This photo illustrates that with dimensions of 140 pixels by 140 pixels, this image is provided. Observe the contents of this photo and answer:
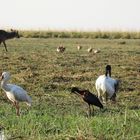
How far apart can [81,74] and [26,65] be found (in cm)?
297

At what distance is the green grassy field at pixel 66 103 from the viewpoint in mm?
9648

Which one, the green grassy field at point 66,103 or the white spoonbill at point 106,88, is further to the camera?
the white spoonbill at point 106,88

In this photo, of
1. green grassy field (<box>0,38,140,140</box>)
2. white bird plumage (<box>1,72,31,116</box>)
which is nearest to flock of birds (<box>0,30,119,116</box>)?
white bird plumage (<box>1,72,31,116</box>)

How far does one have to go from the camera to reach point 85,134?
9.00m

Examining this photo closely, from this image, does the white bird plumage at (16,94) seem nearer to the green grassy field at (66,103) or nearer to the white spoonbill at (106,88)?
the green grassy field at (66,103)

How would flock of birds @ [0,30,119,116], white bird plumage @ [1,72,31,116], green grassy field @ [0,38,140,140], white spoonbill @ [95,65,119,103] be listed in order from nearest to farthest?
green grassy field @ [0,38,140,140] < flock of birds @ [0,30,119,116] < white bird plumage @ [1,72,31,116] < white spoonbill @ [95,65,119,103]

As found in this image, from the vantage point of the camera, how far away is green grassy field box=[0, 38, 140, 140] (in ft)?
31.7

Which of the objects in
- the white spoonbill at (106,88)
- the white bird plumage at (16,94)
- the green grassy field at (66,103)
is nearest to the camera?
the green grassy field at (66,103)

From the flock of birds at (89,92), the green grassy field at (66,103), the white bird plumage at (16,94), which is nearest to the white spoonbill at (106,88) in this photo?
the flock of birds at (89,92)

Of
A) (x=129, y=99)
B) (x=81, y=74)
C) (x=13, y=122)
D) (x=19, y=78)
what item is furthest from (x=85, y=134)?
(x=81, y=74)

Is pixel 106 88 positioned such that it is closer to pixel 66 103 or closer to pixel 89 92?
pixel 66 103

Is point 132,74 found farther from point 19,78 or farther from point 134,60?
point 134,60

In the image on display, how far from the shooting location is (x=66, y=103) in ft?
47.3

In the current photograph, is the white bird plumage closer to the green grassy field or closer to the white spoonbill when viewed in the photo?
the green grassy field
